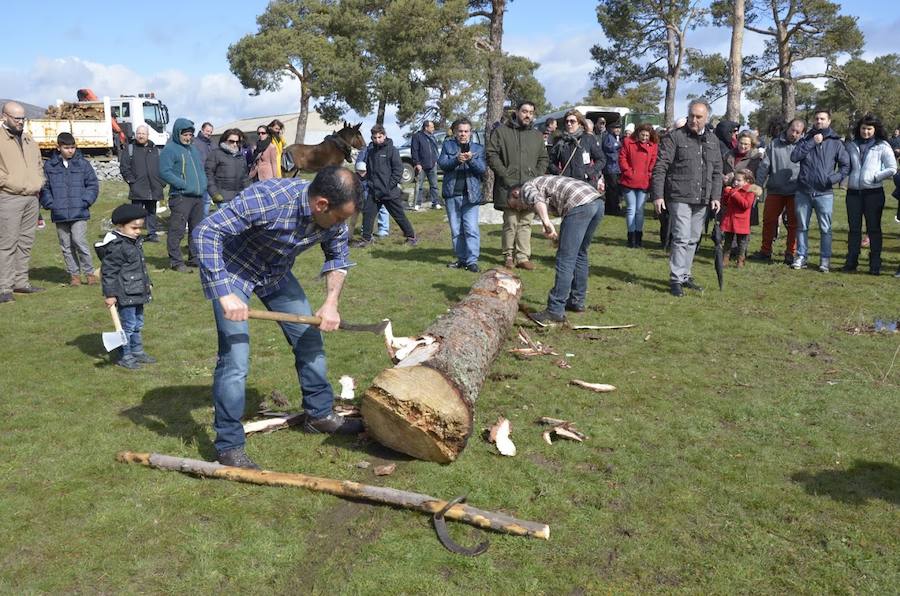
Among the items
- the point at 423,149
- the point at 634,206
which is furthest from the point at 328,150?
the point at 423,149

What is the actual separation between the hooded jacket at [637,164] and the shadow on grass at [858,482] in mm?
8185

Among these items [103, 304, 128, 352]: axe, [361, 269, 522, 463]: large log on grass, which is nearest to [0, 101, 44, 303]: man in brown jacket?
[103, 304, 128, 352]: axe

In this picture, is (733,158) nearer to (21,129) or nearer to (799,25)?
(21,129)

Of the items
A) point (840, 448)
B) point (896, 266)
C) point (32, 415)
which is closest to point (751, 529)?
point (840, 448)

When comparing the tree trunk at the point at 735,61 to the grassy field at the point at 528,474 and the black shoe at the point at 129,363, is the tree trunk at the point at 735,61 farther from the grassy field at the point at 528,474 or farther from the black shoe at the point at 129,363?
the black shoe at the point at 129,363

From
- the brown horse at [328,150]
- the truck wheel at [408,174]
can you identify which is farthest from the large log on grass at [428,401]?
the truck wheel at [408,174]

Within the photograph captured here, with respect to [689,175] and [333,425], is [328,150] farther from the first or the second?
[333,425]

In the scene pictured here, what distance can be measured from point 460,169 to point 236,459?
6.46m

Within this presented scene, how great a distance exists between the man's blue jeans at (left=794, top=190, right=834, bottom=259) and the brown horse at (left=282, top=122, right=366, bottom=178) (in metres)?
6.65

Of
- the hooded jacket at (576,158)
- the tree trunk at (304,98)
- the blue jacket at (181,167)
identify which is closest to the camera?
the blue jacket at (181,167)

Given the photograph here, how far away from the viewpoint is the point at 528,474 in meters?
4.46

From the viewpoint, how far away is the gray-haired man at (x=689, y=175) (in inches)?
339

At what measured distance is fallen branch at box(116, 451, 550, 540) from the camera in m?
3.78

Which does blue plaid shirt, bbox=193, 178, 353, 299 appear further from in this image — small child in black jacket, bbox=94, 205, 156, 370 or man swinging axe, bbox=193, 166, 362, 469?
small child in black jacket, bbox=94, 205, 156, 370
